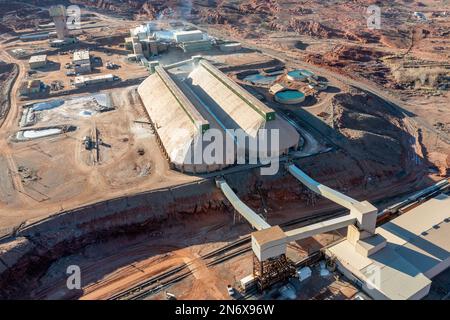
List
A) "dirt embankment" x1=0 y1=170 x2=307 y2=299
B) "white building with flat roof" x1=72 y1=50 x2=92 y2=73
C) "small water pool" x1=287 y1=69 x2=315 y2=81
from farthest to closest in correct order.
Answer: "white building with flat roof" x1=72 y1=50 x2=92 y2=73, "small water pool" x1=287 y1=69 x2=315 y2=81, "dirt embankment" x1=0 y1=170 x2=307 y2=299

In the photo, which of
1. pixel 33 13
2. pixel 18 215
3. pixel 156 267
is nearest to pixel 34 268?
pixel 18 215

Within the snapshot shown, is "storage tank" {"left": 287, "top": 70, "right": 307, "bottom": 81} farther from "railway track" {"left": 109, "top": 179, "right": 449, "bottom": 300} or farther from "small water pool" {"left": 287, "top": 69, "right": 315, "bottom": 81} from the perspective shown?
"railway track" {"left": 109, "top": 179, "right": 449, "bottom": 300}

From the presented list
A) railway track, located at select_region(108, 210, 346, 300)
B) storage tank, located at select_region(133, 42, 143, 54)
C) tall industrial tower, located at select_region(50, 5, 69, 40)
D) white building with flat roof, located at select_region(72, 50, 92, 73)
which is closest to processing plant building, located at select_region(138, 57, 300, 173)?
railway track, located at select_region(108, 210, 346, 300)

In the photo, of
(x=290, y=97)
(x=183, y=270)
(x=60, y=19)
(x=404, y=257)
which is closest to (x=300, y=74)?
(x=290, y=97)

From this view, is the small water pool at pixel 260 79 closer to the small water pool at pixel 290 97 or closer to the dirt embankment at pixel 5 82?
the small water pool at pixel 290 97

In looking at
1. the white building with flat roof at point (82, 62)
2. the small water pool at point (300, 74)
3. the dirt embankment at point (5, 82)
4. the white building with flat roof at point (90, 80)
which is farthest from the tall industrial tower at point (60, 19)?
the small water pool at point (300, 74)

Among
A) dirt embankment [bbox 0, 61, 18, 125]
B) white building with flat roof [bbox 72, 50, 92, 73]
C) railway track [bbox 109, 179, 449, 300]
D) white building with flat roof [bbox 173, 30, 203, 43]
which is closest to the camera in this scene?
railway track [bbox 109, 179, 449, 300]
